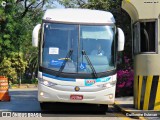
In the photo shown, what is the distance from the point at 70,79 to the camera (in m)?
13.2

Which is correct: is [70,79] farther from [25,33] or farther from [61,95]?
[25,33]

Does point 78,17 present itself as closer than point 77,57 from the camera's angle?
No

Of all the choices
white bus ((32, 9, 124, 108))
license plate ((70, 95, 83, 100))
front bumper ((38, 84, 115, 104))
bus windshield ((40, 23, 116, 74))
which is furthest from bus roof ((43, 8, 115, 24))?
license plate ((70, 95, 83, 100))

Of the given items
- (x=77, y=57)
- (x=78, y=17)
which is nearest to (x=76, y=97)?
(x=77, y=57)

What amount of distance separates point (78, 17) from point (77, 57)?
1426mm

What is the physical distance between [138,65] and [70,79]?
95.1 inches

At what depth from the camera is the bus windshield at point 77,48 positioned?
1336 cm

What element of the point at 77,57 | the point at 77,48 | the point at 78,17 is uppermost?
the point at 78,17

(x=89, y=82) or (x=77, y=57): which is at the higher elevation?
(x=77, y=57)

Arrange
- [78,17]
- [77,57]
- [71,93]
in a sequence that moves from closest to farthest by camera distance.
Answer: [71,93]
[77,57]
[78,17]

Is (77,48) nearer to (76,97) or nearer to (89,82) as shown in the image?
(89,82)

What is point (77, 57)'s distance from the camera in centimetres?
1345

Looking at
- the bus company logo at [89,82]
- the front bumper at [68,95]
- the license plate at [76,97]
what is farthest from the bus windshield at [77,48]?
the license plate at [76,97]

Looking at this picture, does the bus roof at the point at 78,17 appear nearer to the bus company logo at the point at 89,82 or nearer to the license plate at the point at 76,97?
the bus company logo at the point at 89,82
